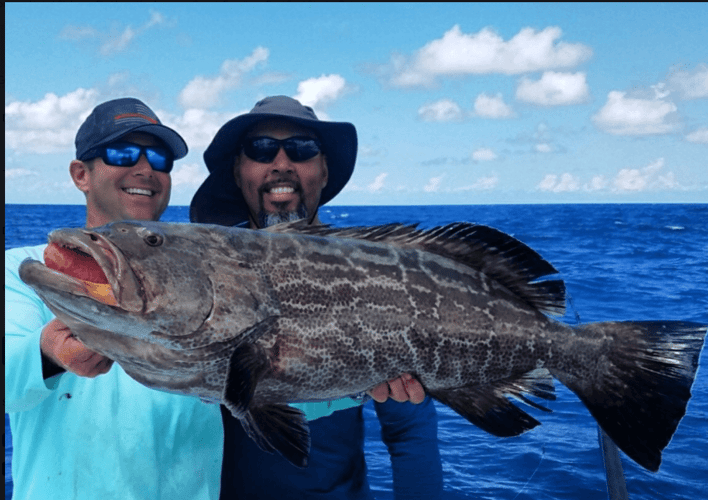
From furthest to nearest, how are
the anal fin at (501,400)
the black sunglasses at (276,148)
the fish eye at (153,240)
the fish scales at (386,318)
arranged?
the black sunglasses at (276,148) < the anal fin at (501,400) < the fish scales at (386,318) < the fish eye at (153,240)

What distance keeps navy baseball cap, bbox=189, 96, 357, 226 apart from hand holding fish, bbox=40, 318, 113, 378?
2.11 meters

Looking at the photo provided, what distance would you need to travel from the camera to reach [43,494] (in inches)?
132

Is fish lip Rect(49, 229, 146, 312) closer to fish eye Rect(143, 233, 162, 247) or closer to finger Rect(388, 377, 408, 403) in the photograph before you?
fish eye Rect(143, 233, 162, 247)

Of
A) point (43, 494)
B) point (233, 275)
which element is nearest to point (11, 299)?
point (43, 494)

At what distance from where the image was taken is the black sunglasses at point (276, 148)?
14.7 feet

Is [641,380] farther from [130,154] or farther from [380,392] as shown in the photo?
[130,154]

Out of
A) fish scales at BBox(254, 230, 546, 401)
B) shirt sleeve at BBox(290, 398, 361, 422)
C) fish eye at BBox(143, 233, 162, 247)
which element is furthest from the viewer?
shirt sleeve at BBox(290, 398, 361, 422)

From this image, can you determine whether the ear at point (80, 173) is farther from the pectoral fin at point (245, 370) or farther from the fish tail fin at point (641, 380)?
the fish tail fin at point (641, 380)

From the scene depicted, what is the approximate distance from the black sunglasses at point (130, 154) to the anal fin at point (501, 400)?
241cm

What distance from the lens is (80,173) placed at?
4.08 metres

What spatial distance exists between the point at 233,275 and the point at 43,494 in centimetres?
183

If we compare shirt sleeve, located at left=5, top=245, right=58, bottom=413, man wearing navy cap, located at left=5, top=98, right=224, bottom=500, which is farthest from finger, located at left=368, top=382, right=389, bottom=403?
shirt sleeve, located at left=5, top=245, right=58, bottom=413

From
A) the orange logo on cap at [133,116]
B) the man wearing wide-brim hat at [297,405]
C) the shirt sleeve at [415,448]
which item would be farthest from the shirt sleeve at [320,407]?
the orange logo on cap at [133,116]

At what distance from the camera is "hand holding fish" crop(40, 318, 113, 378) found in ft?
8.91
